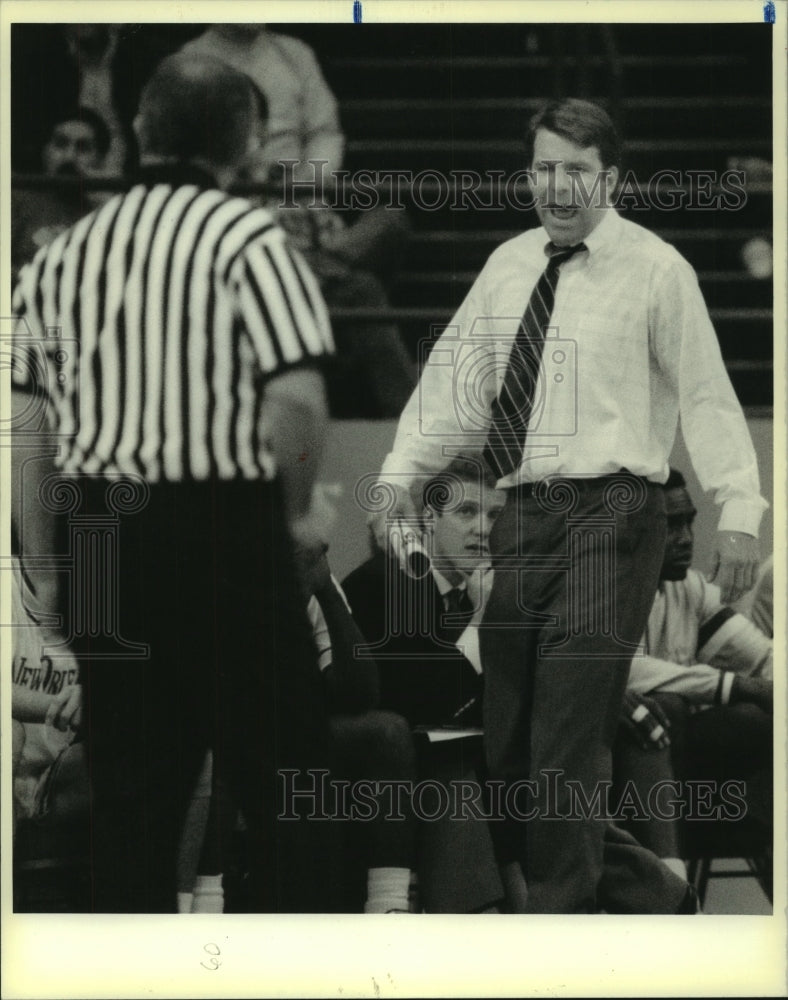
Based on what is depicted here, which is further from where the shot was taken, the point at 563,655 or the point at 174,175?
the point at 174,175

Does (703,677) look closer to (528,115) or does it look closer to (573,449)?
(573,449)

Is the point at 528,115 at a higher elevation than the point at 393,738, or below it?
higher

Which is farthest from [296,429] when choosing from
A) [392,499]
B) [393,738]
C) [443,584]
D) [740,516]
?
[740,516]

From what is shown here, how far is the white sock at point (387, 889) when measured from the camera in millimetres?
4344

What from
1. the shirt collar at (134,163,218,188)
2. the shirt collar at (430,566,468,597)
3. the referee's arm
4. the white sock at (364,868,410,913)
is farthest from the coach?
the shirt collar at (134,163,218,188)

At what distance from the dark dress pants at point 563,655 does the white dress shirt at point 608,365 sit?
0.14 m

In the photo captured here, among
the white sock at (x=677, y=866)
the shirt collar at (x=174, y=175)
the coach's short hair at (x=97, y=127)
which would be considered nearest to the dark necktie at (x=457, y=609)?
the white sock at (x=677, y=866)

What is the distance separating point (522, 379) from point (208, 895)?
1.94 metres

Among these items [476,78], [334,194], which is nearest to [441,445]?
[334,194]

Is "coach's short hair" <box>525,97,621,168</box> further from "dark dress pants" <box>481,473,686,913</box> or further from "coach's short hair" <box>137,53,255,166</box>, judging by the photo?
"dark dress pants" <box>481,473,686,913</box>

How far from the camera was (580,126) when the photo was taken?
436 cm

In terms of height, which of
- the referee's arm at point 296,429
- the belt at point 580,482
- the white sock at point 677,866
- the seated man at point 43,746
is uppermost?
the referee's arm at point 296,429

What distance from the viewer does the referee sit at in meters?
4.32

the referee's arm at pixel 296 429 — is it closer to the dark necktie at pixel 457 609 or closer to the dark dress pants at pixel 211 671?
the dark dress pants at pixel 211 671
